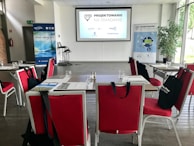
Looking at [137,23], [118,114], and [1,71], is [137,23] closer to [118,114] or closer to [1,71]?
[1,71]

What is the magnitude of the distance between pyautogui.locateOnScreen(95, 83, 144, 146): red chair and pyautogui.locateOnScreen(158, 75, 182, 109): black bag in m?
Result: 0.52

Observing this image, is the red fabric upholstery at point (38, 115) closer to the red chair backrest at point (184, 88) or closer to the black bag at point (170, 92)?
the black bag at point (170, 92)

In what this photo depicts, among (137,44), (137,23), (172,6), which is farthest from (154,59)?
(172,6)

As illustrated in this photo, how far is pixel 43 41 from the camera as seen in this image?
8.05m

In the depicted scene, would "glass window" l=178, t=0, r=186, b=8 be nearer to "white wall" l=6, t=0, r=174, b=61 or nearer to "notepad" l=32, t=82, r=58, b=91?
"white wall" l=6, t=0, r=174, b=61

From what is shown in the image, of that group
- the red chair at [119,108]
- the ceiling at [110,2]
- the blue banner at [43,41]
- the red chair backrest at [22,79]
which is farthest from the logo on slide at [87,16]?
the red chair at [119,108]

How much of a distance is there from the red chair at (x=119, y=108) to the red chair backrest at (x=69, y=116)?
1.01 feet

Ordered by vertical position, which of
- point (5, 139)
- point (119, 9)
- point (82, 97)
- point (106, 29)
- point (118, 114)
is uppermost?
point (119, 9)

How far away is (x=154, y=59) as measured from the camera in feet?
28.5

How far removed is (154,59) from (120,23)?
8.32 ft

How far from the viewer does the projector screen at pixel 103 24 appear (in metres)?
8.67

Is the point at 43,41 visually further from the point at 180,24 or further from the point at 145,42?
the point at 180,24

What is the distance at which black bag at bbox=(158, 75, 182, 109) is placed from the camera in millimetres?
1895

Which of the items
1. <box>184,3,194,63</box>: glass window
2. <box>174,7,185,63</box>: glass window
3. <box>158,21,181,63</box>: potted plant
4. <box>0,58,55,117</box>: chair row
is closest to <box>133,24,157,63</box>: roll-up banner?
<box>158,21,181,63</box>: potted plant
